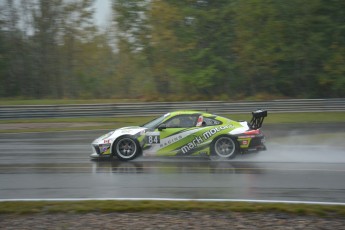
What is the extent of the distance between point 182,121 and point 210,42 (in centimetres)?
1907

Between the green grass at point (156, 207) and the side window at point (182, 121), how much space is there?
16.6 feet

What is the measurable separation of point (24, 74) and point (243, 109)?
764 inches

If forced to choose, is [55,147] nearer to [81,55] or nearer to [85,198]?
[85,198]

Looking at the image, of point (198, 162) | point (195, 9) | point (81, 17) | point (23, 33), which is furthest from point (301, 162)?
point (23, 33)

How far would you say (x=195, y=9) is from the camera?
100ft

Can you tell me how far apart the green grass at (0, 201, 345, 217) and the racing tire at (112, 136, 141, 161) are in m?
4.73

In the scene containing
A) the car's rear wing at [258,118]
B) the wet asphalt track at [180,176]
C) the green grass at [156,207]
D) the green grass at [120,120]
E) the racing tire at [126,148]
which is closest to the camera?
the green grass at [156,207]

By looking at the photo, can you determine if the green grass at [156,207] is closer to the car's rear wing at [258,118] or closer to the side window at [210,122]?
the side window at [210,122]

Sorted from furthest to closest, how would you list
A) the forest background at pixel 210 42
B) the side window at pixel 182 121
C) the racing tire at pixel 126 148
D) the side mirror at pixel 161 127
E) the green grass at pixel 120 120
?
1. the forest background at pixel 210 42
2. the green grass at pixel 120 120
3. the side window at pixel 182 121
4. the side mirror at pixel 161 127
5. the racing tire at pixel 126 148

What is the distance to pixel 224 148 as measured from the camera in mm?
12461

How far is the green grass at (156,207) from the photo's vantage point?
695 cm

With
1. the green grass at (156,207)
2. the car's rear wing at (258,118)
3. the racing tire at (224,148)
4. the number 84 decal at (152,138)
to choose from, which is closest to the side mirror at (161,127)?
the number 84 decal at (152,138)

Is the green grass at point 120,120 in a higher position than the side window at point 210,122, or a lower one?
higher

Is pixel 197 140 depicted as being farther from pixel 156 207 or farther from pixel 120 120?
pixel 120 120
